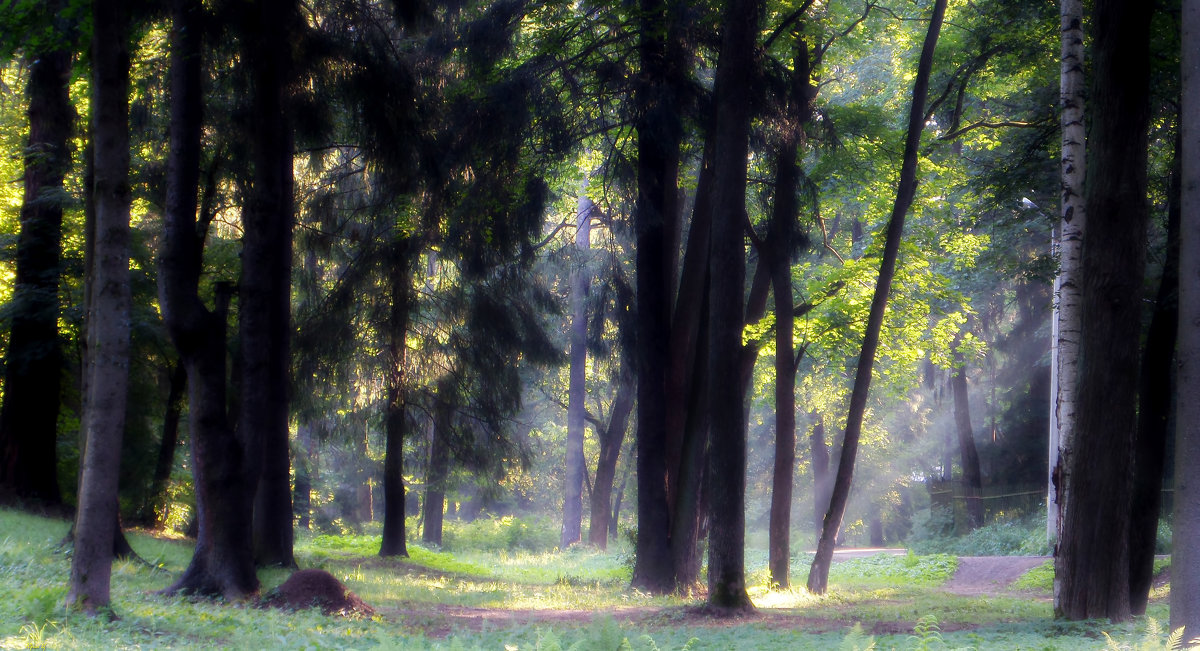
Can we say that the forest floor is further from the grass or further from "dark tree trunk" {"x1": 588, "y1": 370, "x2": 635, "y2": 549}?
"dark tree trunk" {"x1": 588, "y1": 370, "x2": 635, "y2": 549}

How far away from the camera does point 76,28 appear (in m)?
9.48

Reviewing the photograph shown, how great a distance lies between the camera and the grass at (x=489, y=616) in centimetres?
699

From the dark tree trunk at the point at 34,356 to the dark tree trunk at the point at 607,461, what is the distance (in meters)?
16.4

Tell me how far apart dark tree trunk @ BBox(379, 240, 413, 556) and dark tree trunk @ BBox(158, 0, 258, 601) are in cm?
664

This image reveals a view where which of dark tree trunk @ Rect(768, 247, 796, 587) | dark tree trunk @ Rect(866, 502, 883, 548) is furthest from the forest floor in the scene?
dark tree trunk @ Rect(866, 502, 883, 548)

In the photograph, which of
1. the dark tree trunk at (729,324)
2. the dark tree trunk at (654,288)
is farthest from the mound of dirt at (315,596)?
the dark tree trunk at (654,288)

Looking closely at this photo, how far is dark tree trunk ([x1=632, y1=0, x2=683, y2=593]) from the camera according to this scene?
13336 mm

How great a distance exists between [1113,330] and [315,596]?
9303 millimetres

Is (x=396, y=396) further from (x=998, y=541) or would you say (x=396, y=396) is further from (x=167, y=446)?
(x=998, y=541)

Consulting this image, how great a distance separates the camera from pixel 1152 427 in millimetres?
10656

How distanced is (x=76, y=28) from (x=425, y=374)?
10.4 metres

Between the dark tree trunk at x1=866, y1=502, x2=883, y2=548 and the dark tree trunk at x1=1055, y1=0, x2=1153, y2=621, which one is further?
the dark tree trunk at x1=866, y1=502, x2=883, y2=548

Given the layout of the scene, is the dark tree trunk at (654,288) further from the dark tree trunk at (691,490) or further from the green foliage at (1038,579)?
the green foliage at (1038,579)

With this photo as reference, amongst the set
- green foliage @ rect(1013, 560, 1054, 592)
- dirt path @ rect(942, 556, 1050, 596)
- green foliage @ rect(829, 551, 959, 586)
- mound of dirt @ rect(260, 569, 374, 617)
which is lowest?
green foliage @ rect(829, 551, 959, 586)
